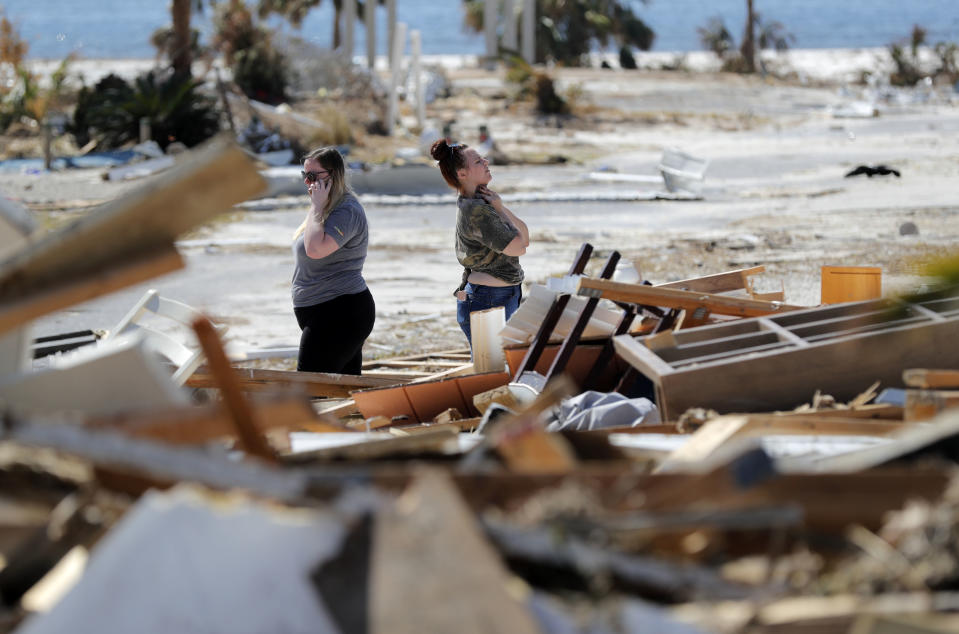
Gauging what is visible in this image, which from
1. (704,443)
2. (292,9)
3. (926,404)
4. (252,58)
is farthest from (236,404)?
(292,9)

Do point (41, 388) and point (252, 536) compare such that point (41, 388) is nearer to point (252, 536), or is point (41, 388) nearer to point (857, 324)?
point (252, 536)

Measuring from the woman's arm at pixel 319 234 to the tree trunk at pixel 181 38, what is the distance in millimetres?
18760

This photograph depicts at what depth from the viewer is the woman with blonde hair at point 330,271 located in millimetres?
5793

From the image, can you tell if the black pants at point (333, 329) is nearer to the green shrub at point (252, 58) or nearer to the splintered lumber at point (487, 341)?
the splintered lumber at point (487, 341)

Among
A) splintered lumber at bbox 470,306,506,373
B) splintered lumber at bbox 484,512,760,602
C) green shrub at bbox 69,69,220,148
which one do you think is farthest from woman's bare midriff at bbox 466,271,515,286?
green shrub at bbox 69,69,220,148

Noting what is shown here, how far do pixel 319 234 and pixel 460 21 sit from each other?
12602 cm

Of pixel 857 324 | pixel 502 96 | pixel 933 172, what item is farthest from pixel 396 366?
pixel 502 96

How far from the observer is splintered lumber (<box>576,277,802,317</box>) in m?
5.10

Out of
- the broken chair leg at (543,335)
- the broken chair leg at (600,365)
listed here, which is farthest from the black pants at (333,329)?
the broken chair leg at (600,365)

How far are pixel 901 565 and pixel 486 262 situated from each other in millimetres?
4172

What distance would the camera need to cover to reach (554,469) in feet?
7.62

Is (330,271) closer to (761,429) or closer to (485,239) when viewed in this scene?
(485,239)

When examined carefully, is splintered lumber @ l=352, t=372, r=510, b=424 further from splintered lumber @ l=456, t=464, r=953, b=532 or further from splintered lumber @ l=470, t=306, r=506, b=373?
splintered lumber @ l=456, t=464, r=953, b=532

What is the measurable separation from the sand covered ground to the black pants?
94cm
